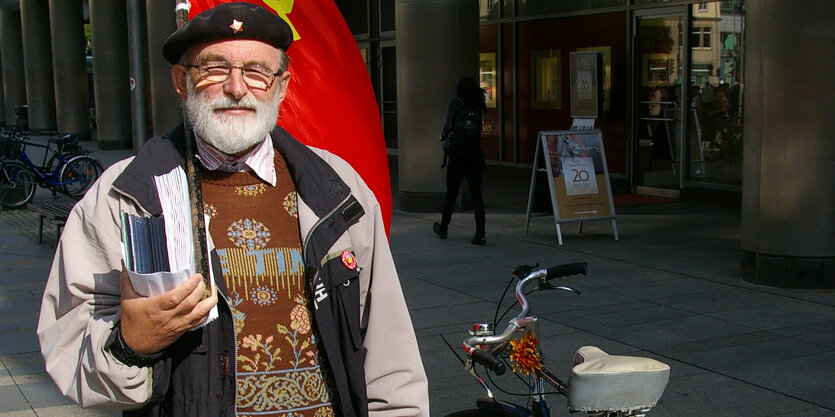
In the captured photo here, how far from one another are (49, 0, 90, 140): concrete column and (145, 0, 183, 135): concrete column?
12.7m

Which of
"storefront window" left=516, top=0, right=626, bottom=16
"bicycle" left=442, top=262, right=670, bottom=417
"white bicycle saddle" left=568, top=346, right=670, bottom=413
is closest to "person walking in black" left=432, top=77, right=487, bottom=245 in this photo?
"storefront window" left=516, top=0, right=626, bottom=16

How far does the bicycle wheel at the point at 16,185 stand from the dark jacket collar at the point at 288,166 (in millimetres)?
13770

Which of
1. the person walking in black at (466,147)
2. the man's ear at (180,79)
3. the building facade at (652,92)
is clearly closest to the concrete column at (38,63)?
the building facade at (652,92)

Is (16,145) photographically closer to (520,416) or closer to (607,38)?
(607,38)

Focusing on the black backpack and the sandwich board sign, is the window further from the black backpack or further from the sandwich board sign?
the black backpack

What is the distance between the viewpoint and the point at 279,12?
3965 millimetres

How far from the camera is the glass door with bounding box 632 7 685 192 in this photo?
1409 centimetres

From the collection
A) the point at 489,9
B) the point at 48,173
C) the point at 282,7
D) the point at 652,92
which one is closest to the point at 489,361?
the point at 282,7

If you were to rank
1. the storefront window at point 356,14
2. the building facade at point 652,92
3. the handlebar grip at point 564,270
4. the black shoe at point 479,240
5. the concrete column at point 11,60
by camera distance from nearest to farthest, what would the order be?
the handlebar grip at point 564,270, the building facade at point 652,92, the black shoe at point 479,240, the storefront window at point 356,14, the concrete column at point 11,60

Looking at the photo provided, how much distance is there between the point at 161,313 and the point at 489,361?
1.84 m

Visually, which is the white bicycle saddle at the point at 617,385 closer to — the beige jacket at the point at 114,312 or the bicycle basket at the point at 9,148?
the beige jacket at the point at 114,312

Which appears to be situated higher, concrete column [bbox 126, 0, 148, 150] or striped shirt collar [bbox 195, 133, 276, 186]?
concrete column [bbox 126, 0, 148, 150]

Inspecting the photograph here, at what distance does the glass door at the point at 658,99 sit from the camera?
14086 millimetres

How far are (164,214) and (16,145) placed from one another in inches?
588
